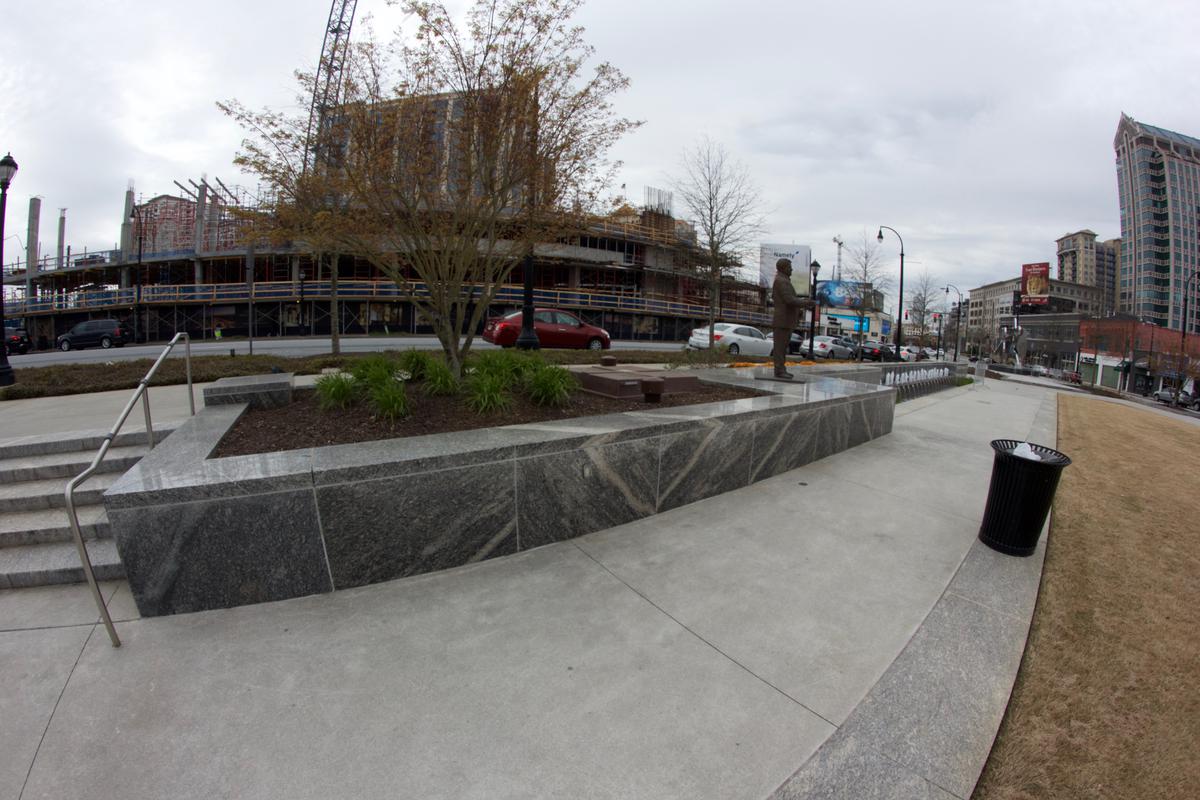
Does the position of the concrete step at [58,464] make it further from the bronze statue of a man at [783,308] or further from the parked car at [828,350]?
the parked car at [828,350]

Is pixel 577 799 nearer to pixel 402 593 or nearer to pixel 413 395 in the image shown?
pixel 402 593

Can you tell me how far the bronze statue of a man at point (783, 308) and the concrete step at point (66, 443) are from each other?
26.9ft

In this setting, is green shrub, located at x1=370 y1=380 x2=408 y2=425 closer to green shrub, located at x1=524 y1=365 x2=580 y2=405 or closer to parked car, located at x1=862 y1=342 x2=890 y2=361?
green shrub, located at x1=524 y1=365 x2=580 y2=405

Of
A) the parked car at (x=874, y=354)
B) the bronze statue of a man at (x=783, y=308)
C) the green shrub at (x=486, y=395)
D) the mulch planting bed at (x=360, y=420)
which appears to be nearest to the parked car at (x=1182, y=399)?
the parked car at (x=874, y=354)

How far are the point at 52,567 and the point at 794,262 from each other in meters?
71.9

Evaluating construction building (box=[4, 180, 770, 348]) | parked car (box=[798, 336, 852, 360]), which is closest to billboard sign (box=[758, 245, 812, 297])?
construction building (box=[4, 180, 770, 348])

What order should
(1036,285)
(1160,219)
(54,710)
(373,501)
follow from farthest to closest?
(1036,285) < (1160,219) < (373,501) < (54,710)

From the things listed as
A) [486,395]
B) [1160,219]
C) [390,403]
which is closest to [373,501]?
[390,403]

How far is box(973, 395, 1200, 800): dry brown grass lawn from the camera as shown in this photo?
2.12 meters

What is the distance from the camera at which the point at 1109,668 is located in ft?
9.15

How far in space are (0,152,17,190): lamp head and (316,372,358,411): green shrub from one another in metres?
13.2

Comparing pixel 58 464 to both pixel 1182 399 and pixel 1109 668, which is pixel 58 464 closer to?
pixel 1109 668

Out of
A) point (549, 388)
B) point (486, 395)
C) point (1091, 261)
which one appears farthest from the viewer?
point (1091, 261)

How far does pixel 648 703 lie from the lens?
8.07 feet
